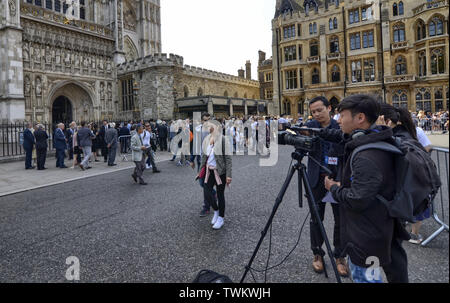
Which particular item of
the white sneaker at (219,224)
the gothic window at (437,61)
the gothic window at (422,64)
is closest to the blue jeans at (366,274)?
the white sneaker at (219,224)

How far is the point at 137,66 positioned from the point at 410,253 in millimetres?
26078

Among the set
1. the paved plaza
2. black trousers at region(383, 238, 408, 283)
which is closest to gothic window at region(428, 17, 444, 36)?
the paved plaza

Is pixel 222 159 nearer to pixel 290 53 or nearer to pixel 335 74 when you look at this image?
pixel 335 74

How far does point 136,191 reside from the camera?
6.91 meters

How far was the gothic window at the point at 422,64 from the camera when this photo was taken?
1016 inches

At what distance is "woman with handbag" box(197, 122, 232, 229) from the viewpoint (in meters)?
4.36

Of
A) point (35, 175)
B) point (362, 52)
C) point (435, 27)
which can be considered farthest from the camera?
point (362, 52)

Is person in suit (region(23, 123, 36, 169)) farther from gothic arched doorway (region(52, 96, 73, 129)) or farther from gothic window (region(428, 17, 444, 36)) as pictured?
gothic window (region(428, 17, 444, 36))

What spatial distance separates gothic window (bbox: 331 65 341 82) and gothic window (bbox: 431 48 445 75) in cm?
812

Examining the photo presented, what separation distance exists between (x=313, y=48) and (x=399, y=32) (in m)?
8.19

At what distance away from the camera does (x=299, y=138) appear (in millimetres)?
2449

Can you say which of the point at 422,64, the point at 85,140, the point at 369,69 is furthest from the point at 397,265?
the point at 369,69

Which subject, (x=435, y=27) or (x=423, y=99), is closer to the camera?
(x=435, y=27)
